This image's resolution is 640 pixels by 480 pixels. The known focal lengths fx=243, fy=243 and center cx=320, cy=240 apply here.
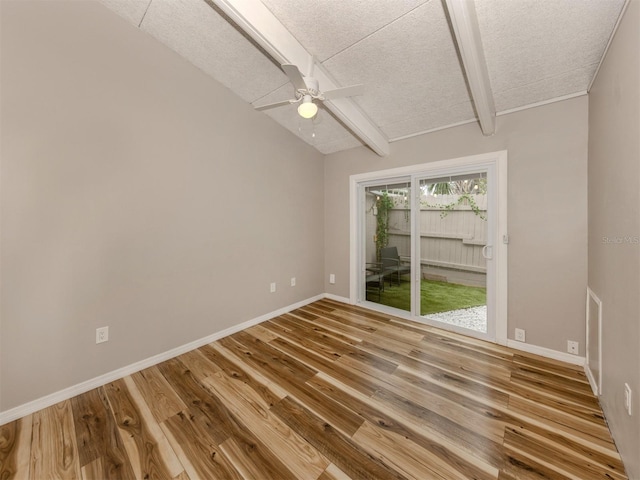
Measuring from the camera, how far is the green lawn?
288 centimetres

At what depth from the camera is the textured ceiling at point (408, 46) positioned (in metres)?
1.69

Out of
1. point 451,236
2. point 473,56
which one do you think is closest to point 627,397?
point 451,236

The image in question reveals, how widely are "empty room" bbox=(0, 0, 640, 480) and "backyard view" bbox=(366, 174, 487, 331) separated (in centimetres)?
3

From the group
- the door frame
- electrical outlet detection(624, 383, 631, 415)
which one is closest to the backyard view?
the door frame

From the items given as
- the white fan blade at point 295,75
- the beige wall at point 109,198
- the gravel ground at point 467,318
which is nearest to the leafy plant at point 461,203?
the gravel ground at point 467,318

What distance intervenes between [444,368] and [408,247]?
5.16 ft

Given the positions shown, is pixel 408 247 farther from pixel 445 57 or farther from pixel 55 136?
pixel 55 136

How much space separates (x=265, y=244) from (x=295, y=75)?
208cm

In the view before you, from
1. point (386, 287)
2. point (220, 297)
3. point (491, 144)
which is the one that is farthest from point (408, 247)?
A: point (220, 297)

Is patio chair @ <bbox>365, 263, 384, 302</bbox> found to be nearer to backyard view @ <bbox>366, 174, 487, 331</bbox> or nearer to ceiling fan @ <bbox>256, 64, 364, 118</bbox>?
backyard view @ <bbox>366, 174, 487, 331</bbox>

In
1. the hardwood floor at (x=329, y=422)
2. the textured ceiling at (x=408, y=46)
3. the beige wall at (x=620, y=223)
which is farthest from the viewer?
the textured ceiling at (x=408, y=46)

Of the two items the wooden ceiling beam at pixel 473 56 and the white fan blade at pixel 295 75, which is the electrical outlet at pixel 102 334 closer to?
the white fan blade at pixel 295 75

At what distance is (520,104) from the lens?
2412mm

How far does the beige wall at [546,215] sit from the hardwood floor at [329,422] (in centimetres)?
43
